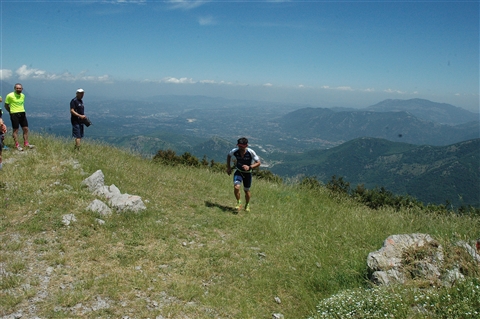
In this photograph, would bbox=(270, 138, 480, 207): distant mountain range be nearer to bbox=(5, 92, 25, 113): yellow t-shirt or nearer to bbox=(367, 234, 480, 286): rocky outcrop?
bbox=(5, 92, 25, 113): yellow t-shirt

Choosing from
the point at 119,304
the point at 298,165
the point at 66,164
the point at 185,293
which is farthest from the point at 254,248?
the point at 298,165

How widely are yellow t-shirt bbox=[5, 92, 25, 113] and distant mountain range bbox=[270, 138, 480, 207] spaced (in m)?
75.2

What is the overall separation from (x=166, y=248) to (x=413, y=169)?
544 feet

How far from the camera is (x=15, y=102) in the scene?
10258 millimetres

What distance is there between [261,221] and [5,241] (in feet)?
19.5

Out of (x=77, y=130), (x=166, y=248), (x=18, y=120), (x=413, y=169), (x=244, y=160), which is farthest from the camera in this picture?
(x=413, y=169)

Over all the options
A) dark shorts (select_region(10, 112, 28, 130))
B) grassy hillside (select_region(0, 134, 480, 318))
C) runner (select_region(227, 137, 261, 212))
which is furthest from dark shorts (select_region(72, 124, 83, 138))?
runner (select_region(227, 137, 261, 212))

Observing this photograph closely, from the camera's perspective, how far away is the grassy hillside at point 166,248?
4.37 metres

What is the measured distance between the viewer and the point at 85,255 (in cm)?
534

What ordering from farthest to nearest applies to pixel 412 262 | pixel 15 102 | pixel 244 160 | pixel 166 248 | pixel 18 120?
pixel 18 120
pixel 15 102
pixel 244 160
pixel 166 248
pixel 412 262

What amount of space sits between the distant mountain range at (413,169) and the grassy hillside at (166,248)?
245ft

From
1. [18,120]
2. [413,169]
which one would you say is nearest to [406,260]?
[18,120]

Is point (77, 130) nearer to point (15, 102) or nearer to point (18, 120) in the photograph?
point (18, 120)

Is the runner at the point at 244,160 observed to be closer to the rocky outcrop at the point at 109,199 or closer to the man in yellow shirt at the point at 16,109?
the rocky outcrop at the point at 109,199
